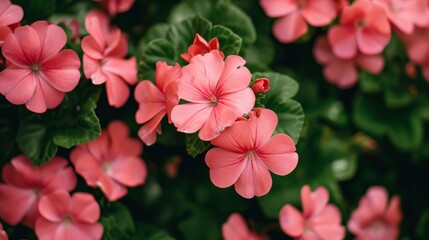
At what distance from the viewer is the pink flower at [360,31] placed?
3.82ft

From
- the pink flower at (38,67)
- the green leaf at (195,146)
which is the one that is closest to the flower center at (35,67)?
the pink flower at (38,67)

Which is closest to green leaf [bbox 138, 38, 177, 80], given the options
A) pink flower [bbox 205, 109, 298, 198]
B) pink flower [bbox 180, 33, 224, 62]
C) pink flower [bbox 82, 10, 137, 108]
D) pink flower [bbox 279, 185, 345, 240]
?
pink flower [bbox 82, 10, 137, 108]

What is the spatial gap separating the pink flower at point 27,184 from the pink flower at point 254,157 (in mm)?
312

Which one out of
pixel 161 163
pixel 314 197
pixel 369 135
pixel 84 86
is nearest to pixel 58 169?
pixel 84 86

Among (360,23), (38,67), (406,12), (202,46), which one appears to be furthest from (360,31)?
(38,67)

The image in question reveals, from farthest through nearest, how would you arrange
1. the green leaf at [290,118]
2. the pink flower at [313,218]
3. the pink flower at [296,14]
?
the pink flower at [296,14] → the pink flower at [313,218] → the green leaf at [290,118]

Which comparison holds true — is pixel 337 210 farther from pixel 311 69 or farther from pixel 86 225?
pixel 86 225

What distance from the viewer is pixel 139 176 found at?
1123mm

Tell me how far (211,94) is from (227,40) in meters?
0.14

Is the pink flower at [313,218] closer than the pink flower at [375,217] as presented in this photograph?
Yes

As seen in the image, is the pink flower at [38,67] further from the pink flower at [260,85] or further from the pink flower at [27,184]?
the pink flower at [260,85]

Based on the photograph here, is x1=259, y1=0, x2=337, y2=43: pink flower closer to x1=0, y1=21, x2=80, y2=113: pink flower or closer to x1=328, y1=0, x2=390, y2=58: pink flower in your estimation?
x1=328, y1=0, x2=390, y2=58: pink flower

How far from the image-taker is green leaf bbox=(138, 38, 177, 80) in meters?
1.07

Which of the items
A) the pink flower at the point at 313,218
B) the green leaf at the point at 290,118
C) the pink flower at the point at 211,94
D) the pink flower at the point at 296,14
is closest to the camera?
the pink flower at the point at 211,94
